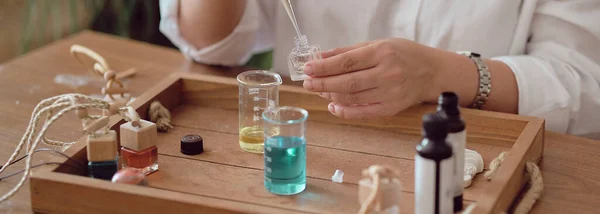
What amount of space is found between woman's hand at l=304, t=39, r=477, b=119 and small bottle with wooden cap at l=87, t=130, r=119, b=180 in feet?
1.04

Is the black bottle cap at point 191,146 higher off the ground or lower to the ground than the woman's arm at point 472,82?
lower

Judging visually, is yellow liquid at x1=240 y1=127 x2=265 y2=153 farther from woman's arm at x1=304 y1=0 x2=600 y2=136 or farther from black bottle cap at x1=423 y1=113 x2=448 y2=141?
black bottle cap at x1=423 y1=113 x2=448 y2=141

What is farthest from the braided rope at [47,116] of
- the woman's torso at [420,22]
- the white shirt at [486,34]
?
the woman's torso at [420,22]

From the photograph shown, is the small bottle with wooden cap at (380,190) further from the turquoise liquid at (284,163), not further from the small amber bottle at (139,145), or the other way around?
the small amber bottle at (139,145)

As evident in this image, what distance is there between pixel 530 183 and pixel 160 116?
625 mm

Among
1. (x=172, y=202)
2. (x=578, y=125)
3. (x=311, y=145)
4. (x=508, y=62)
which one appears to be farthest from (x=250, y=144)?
(x=578, y=125)

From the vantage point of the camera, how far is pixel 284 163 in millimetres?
1023

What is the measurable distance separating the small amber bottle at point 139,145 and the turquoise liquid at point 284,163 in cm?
18

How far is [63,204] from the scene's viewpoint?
101 centimetres

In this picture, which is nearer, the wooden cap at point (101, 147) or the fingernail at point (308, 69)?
the wooden cap at point (101, 147)

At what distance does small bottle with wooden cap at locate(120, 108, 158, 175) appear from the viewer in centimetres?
108

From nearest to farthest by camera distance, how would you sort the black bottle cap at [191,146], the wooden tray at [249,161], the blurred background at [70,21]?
1. the wooden tray at [249,161]
2. the black bottle cap at [191,146]
3. the blurred background at [70,21]

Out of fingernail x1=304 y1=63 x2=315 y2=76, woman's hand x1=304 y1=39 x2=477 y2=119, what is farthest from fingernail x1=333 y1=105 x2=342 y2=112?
fingernail x1=304 y1=63 x2=315 y2=76

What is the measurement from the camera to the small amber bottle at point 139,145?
1.08m
